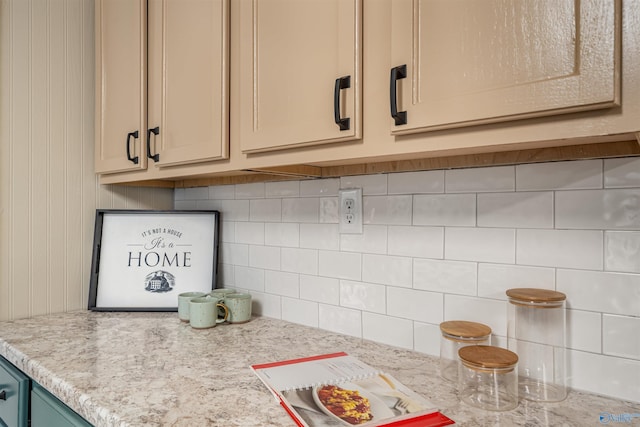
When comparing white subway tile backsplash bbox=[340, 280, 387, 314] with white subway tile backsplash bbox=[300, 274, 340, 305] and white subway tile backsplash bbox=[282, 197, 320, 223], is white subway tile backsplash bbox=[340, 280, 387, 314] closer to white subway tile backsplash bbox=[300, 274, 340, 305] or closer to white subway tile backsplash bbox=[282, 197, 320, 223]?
white subway tile backsplash bbox=[300, 274, 340, 305]

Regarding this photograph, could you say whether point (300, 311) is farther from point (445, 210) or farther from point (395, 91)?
point (395, 91)

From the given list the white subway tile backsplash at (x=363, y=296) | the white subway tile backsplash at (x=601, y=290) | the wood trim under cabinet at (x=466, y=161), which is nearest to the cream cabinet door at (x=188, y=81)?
the wood trim under cabinet at (x=466, y=161)

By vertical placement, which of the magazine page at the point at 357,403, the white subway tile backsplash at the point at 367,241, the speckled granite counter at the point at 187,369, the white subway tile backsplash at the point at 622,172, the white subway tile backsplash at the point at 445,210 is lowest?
the speckled granite counter at the point at 187,369

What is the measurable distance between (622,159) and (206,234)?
144cm

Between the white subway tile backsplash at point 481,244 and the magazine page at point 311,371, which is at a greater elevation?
the white subway tile backsplash at point 481,244

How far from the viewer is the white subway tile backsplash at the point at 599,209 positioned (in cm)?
87

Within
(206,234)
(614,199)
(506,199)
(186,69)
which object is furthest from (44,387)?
(614,199)

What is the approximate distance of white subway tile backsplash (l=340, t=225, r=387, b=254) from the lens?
50.1 inches

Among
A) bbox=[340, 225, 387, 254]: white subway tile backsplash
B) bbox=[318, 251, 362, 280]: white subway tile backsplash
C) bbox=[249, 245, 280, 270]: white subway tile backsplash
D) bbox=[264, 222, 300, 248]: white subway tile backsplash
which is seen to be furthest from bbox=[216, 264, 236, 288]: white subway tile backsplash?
bbox=[340, 225, 387, 254]: white subway tile backsplash

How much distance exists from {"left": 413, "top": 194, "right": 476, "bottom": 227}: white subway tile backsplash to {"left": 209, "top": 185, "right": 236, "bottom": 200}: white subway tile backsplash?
847 mm

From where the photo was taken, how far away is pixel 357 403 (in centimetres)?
85

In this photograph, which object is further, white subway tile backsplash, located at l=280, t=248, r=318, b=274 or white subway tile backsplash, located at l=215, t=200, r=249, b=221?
white subway tile backsplash, located at l=215, t=200, r=249, b=221

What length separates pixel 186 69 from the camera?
1332 millimetres

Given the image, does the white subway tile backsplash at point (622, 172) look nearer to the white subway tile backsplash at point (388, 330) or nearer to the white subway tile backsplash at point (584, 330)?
the white subway tile backsplash at point (584, 330)
